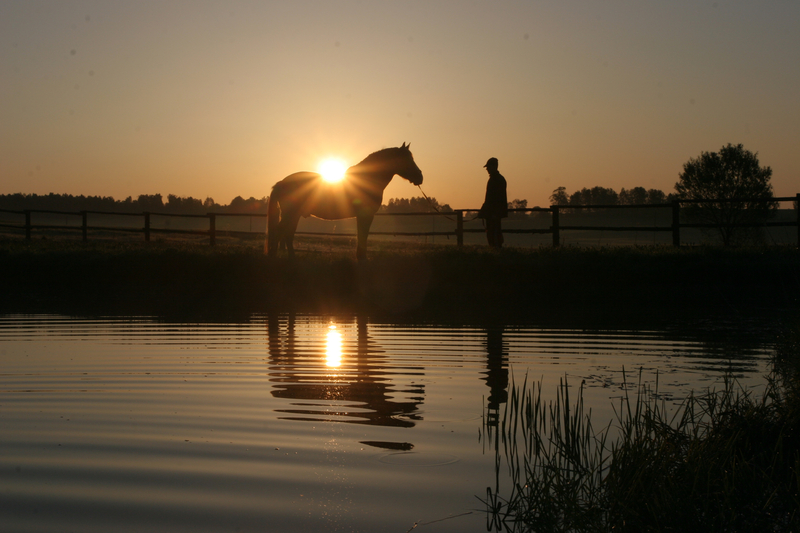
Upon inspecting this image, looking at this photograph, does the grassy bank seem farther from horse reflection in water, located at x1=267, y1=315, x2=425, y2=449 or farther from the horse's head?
horse reflection in water, located at x1=267, y1=315, x2=425, y2=449

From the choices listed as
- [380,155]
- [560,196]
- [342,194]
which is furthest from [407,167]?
[560,196]

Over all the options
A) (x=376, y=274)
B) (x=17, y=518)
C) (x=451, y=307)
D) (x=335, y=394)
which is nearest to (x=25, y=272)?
(x=376, y=274)

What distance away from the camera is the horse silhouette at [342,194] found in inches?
602

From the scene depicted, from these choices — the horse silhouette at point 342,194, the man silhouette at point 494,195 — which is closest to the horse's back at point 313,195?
the horse silhouette at point 342,194

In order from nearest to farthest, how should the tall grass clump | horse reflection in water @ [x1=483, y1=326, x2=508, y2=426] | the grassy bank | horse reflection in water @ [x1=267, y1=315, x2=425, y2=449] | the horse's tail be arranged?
the tall grass clump
horse reflection in water @ [x1=267, y1=315, x2=425, y2=449]
horse reflection in water @ [x1=483, y1=326, x2=508, y2=426]
the grassy bank
the horse's tail

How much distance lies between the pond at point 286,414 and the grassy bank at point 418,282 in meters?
3.25

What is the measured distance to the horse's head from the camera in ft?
50.1

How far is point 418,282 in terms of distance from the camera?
1389cm

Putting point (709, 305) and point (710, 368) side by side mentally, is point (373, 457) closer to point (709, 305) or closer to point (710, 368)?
point (710, 368)

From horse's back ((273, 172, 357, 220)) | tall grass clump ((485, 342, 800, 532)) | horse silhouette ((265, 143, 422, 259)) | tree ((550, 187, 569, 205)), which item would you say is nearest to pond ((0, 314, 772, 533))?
tall grass clump ((485, 342, 800, 532))

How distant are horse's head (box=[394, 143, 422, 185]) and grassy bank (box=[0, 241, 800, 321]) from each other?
1.67m

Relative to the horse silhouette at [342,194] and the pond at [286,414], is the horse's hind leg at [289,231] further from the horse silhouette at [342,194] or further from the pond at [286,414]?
the pond at [286,414]

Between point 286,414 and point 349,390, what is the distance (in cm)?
84

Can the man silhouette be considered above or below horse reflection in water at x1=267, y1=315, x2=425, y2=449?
above
